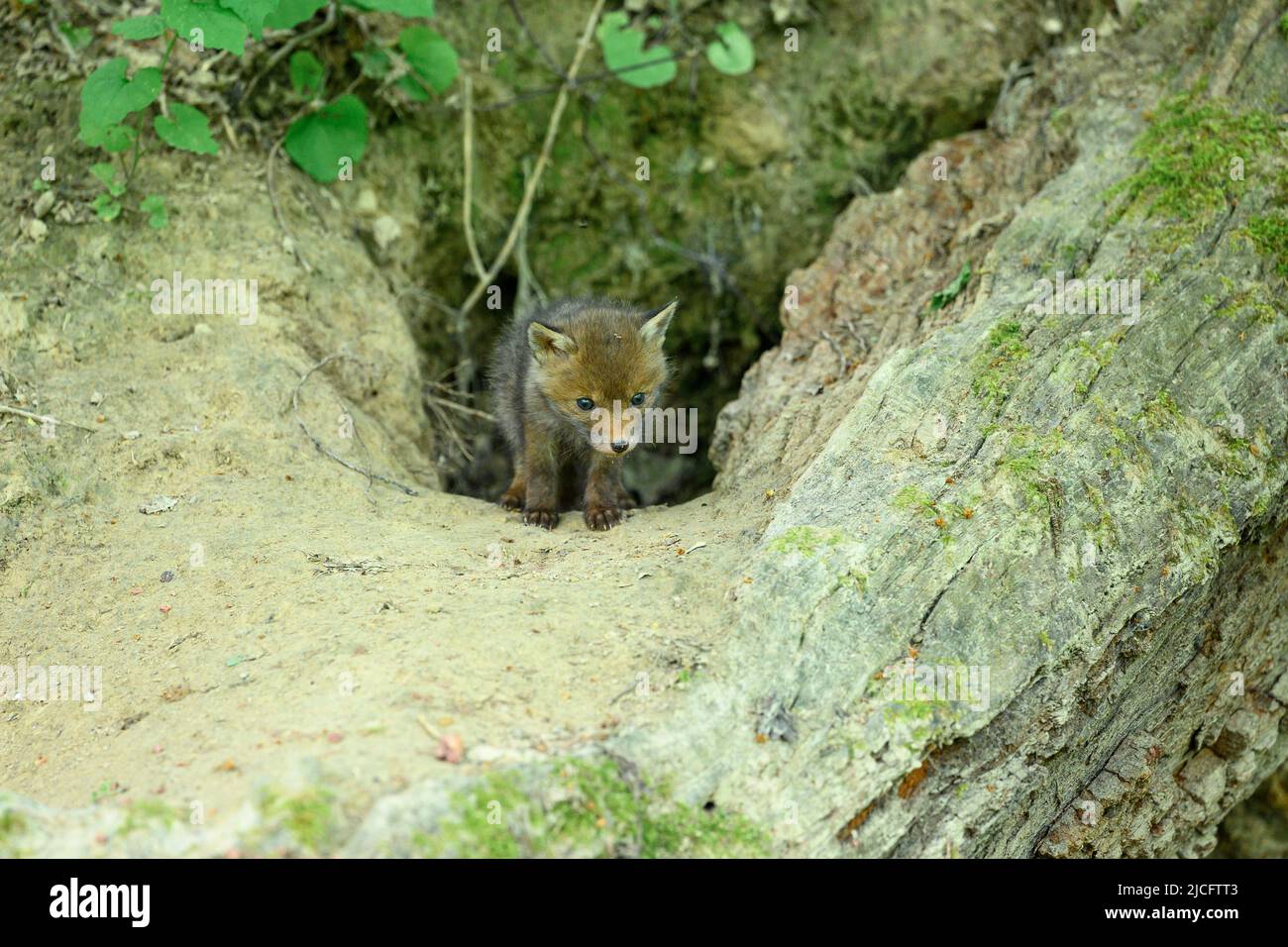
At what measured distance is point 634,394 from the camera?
5.09 m

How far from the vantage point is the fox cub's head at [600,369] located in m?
4.95

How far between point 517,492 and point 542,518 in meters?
0.57

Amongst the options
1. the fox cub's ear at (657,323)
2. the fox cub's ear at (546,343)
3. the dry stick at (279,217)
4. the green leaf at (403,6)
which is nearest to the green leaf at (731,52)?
the green leaf at (403,6)

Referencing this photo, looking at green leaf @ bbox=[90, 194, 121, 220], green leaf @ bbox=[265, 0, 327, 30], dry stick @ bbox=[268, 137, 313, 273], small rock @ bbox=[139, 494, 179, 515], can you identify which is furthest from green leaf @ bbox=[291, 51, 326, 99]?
small rock @ bbox=[139, 494, 179, 515]

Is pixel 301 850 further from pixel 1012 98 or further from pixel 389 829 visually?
pixel 1012 98

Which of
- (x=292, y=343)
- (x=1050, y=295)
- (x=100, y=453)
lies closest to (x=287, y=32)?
(x=292, y=343)

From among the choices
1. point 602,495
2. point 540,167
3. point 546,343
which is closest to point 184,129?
point 546,343

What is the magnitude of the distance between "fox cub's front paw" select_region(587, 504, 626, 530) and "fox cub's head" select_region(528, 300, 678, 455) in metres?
0.29

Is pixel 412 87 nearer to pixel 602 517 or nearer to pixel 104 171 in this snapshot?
pixel 104 171

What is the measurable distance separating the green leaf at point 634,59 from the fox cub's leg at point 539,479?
230 cm

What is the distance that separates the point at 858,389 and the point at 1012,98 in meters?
2.55

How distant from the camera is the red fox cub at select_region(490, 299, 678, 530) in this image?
16.3ft

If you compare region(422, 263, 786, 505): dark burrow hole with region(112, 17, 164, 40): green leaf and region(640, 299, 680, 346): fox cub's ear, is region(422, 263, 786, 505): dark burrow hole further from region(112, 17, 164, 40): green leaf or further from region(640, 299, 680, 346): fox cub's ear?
region(112, 17, 164, 40): green leaf

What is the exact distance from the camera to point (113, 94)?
15.3 feet
